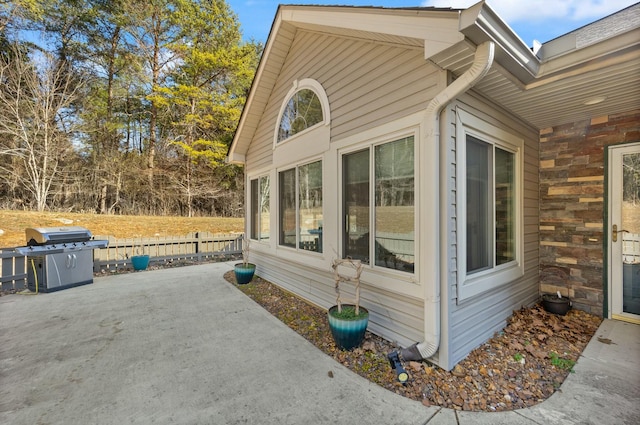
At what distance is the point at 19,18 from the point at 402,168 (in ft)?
51.3

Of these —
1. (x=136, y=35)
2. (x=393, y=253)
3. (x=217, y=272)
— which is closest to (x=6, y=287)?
(x=217, y=272)

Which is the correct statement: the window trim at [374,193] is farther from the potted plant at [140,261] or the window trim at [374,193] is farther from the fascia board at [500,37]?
the potted plant at [140,261]

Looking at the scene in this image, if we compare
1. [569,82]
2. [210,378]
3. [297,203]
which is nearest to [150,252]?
[297,203]

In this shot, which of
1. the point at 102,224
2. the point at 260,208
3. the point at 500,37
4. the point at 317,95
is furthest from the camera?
the point at 102,224

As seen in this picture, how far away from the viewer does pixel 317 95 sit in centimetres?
430

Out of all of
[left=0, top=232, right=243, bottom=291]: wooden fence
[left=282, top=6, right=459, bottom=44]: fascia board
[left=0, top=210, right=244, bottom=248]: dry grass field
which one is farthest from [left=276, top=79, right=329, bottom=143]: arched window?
[left=0, top=210, right=244, bottom=248]: dry grass field

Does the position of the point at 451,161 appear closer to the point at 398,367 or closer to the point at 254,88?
the point at 398,367

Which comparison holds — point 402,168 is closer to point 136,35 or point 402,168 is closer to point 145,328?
point 145,328

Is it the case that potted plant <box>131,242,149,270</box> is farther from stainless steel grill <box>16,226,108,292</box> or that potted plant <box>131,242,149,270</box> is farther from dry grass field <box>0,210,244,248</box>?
dry grass field <box>0,210,244,248</box>

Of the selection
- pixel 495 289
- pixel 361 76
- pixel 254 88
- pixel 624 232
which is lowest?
pixel 495 289

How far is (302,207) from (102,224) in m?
8.65

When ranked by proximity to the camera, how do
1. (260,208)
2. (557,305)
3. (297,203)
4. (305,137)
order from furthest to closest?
(260,208), (297,203), (305,137), (557,305)

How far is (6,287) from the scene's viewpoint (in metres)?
5.24

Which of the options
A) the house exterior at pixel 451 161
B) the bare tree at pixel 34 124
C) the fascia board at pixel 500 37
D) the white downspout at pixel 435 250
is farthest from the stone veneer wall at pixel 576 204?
the bare tree at pixel 34 124
